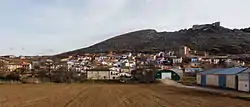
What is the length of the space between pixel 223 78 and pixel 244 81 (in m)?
10.1

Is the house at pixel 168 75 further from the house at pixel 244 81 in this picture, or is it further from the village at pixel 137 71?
the house at pixel 244 81

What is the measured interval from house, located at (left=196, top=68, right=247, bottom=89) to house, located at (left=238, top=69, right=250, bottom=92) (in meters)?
1.66

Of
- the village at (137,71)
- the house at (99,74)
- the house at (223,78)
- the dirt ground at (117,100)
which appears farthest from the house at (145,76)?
the dirt ground at (117,100)

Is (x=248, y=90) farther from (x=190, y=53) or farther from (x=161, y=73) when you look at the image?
(x=190, y=53)

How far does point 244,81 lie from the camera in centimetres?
4147

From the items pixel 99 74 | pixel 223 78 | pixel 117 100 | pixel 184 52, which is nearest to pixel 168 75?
pixel 99 74

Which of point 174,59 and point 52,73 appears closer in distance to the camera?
Answer: point 52,73

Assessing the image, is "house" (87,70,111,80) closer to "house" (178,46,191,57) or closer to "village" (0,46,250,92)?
"village" (0,46,250,92)

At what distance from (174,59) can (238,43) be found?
4404 cm

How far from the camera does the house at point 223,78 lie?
4614 centimetres

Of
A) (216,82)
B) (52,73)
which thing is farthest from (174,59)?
(216,82)

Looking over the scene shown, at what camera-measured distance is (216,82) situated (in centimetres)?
5591

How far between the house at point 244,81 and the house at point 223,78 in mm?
1658

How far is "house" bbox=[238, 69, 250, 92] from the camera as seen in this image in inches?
1581
